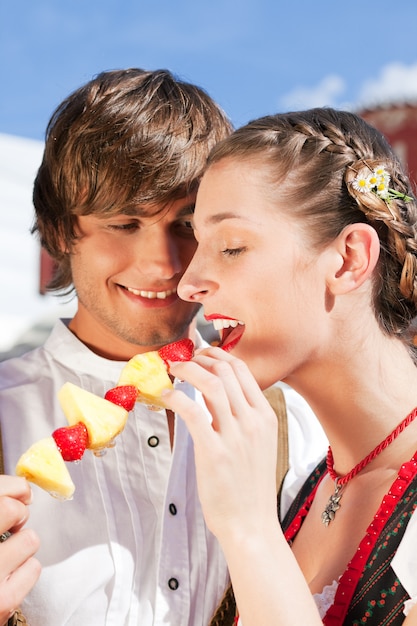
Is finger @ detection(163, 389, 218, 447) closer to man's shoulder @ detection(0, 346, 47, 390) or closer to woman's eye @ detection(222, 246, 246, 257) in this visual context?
woman's eye @ detection(222, 246, 246, 257)

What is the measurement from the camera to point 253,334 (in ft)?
6.42

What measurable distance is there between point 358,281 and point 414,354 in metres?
0.31

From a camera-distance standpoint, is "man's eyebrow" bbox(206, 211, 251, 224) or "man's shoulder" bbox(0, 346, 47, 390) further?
"man's shoulder" bbox(0, 346, 47, 390)

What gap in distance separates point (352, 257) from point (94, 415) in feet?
2.33

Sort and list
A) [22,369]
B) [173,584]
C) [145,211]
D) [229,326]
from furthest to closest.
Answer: [22,369]
[145,211]
[173,584]
[229,326]

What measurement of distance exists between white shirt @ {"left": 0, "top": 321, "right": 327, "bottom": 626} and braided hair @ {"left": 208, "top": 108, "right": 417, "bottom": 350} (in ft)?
2.72

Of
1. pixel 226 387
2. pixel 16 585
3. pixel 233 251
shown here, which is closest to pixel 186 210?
pixel 233 251

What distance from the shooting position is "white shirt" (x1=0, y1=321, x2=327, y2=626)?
2.33 metres

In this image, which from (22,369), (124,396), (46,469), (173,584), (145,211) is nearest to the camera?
(46,469)

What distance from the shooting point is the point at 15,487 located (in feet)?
5.58

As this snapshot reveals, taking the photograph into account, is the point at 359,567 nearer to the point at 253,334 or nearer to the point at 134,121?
the point at 253,334

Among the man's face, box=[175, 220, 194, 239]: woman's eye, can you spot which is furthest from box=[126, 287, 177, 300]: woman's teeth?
box=[175, 220, 194, 239]: woman's eye

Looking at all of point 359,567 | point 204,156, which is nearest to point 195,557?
point 359,567

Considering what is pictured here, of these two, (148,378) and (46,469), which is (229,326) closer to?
(148,378)
